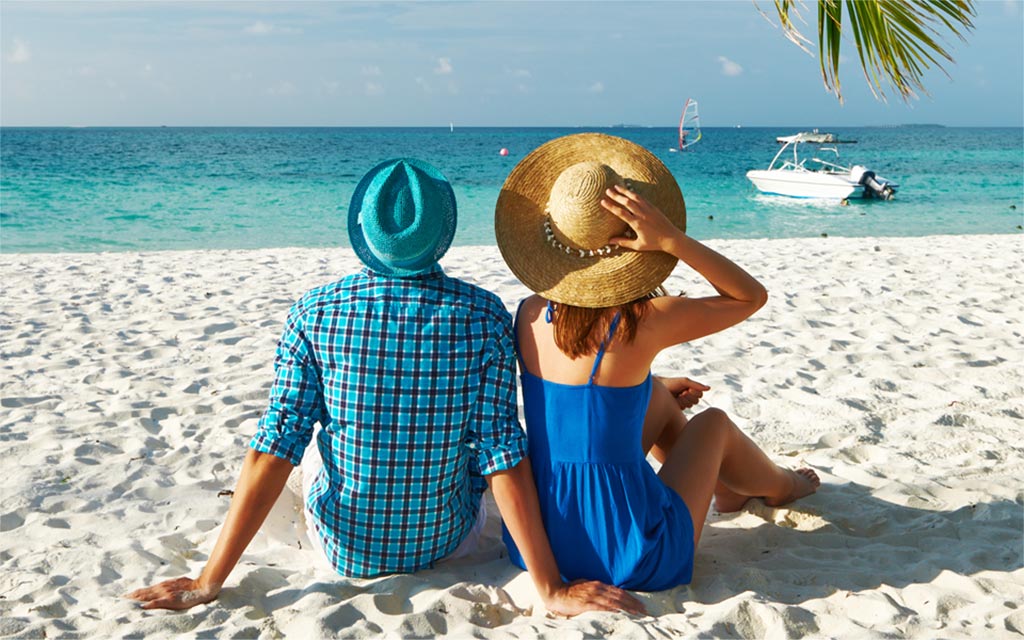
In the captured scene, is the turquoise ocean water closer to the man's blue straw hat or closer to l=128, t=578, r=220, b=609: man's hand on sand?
l=128, t=578, r=220, b=609: man's hand on sand

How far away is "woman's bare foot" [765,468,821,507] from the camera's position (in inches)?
119

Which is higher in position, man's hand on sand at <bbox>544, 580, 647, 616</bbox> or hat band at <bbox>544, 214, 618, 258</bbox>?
hat band at <bbox>544, 214, 618, 258</bbox>

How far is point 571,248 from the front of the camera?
7.33 feet

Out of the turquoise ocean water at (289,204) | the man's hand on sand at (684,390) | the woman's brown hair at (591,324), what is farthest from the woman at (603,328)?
the turquoise ocean water at (289,204)

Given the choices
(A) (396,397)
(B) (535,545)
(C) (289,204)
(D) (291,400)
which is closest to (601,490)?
(B) (535,545)

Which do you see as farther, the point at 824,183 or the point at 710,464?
the point at 824,183

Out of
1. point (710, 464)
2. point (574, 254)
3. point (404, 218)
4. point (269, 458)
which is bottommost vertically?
point (710, 464)

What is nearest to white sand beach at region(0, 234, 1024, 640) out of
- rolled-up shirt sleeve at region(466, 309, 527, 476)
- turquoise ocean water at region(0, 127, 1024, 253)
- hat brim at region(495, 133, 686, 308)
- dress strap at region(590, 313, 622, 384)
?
rolled-up shirt sleeve at region(466, 309, 527, 476)

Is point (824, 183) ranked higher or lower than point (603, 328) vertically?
lower

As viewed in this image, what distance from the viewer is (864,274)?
7066 mm

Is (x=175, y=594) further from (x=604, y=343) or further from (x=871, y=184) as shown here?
(x=871, y=184)

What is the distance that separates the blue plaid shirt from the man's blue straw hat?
70 mm

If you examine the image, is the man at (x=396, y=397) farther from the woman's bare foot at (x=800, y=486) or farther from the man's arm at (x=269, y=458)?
the woman's bare foot at (x=800, y=486)

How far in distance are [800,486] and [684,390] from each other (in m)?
0.54
